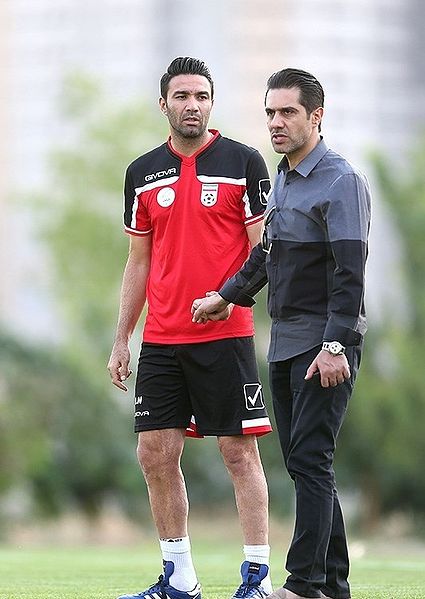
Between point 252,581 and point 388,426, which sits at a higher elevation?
point 252,581

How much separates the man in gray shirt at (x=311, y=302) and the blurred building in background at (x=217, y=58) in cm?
7307

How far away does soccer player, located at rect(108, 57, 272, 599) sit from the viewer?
6730 mm

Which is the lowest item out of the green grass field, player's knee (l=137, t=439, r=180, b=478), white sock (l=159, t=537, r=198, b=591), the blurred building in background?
the green grass field

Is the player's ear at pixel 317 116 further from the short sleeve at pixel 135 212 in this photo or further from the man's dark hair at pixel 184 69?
the short sleeve at pixel 135 212

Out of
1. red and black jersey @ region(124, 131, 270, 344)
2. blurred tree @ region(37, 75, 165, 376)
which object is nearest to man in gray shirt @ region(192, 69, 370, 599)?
red and black jersey @ region(124, 131, 270, 344)

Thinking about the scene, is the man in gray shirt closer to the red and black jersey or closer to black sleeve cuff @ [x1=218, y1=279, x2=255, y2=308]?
black sleeve cuff @ [x1=218, y1=279, x2=255, y2=308]

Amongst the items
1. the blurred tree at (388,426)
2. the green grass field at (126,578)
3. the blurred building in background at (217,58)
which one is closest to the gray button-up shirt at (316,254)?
the green grass field at (126,578)

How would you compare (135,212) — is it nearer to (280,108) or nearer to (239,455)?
(280,108)

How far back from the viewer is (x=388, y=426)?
25938 mm

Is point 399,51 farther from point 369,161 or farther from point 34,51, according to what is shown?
point 369,161

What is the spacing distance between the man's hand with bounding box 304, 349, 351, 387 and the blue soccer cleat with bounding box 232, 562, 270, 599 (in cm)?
103

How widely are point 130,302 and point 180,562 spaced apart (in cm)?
122

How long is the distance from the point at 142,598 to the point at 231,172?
1.88 metres

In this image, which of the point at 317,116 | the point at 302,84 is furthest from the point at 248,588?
the point at 302,84
